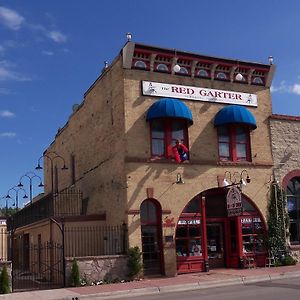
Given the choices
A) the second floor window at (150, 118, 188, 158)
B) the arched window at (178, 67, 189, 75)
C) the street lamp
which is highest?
the arched window at (178, 67, 189, 75)

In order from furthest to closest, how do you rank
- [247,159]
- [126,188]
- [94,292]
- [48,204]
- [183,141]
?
[48,204]
[247,159]
[183,141]
[126,188]
[94,292]

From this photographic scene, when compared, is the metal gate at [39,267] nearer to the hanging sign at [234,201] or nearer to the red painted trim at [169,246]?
the red painted trim at [169,246]

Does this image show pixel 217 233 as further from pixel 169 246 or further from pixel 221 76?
pixel 221 76

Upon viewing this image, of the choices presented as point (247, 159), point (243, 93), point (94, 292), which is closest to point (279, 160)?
point (247, 159)

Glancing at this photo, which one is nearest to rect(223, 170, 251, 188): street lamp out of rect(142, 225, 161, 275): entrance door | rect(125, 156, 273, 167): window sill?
rect(125, 156, 273, 167): window sill

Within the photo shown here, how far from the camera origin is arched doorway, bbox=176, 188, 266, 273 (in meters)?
23.0

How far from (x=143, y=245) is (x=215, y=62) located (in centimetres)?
A: 984

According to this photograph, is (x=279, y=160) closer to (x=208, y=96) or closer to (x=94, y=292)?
(x=208, y=96)

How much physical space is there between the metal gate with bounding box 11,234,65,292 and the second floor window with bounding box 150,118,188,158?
6251 millimetres

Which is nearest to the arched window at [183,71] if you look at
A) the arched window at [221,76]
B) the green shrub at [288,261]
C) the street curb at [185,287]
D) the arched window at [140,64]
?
the arched window at [221,76]

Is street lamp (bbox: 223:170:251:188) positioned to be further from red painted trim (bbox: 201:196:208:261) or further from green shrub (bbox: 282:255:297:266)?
green shrub (bbox: 282:255:297:266)

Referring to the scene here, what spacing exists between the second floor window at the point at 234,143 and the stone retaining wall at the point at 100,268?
750 centimetres

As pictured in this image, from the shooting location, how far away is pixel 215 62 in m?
24.7

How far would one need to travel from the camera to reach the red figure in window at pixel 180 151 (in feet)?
74.7
